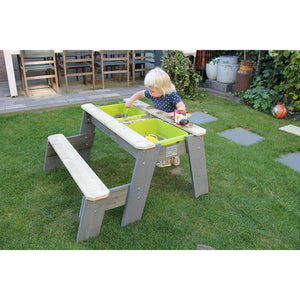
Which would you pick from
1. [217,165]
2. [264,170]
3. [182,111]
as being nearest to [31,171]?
[182,111]

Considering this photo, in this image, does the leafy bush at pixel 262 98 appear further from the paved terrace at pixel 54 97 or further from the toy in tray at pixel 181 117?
the toy in tray at pixel 181 117

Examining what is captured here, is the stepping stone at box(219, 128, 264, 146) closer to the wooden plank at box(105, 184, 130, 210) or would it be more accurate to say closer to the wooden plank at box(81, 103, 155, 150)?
the wooden plank at box(81, 103, 155, 150)

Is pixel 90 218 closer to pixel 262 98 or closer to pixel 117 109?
pixel 117 109

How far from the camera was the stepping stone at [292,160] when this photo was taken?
10.6 ft

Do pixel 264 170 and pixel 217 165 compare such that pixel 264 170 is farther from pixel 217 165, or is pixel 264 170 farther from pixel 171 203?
pixel 171 203

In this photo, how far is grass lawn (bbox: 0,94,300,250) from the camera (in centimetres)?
211

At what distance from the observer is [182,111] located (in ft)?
8.18

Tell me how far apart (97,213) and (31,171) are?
4.35 feet

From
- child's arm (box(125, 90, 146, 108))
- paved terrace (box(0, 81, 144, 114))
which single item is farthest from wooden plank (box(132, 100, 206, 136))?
paved terrace (box(0, 81, 144, 114))

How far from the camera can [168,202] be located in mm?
2537

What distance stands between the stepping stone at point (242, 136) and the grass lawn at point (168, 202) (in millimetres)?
136

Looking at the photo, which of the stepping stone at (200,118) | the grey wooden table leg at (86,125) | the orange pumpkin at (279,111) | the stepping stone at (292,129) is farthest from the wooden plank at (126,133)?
the orange pumpkin at (279,111)

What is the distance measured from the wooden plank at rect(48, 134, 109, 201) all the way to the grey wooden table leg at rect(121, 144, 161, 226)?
0.26 m

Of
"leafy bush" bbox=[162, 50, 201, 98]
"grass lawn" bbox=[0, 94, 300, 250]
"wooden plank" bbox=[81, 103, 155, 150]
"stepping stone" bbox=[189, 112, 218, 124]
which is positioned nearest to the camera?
"wooden plank" bbox=[81, 103, 155, 150]
